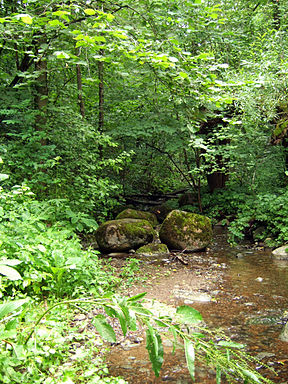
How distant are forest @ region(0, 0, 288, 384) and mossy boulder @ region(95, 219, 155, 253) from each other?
1.73ft

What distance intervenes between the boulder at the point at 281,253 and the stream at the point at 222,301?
18 cm

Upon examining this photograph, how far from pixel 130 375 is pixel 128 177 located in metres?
10.3

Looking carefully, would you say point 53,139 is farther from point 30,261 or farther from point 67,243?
point 30,261

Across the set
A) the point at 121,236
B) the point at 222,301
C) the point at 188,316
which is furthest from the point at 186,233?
the point at 188,316

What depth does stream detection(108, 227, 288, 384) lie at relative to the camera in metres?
2.79

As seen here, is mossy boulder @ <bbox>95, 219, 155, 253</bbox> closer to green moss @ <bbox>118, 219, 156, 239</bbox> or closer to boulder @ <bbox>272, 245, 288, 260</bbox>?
green moss @ <bbox>118, 219, 156, 239</bbox>

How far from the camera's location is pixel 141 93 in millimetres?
9750

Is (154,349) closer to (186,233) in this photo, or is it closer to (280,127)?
(186,233)

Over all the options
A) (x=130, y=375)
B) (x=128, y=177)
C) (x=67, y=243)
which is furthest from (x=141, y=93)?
(x=130, y=375)

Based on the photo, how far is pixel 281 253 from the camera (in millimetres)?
7621

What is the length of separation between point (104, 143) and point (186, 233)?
3.23 meters

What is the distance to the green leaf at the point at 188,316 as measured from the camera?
126 centimetres

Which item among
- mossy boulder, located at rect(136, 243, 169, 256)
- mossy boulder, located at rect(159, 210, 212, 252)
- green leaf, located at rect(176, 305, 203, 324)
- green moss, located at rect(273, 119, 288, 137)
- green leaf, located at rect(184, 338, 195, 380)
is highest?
green moss, located at rect(273, 119, 288, 137)

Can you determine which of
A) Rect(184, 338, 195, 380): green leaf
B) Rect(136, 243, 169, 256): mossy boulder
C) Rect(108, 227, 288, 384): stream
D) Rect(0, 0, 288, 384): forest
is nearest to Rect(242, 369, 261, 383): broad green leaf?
Rect(0, 0, 288, 384): forest
